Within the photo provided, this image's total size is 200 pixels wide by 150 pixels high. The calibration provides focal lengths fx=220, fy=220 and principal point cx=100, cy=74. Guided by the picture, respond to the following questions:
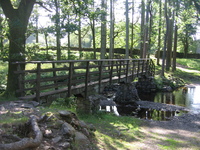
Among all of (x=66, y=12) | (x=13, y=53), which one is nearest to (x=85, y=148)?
(x=13, y=53)

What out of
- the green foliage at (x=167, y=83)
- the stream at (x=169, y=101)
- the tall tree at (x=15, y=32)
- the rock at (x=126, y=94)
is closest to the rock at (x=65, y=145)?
the tall tree at (x=15, y=32)

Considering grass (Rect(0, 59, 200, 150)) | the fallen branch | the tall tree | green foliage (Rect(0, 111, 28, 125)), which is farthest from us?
the tall tree

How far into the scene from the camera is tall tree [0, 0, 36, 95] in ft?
28.2

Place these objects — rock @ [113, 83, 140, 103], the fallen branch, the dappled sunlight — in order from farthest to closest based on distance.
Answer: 1. rock @ [113, 83, 140, 103]
2. the dappled sunlight
3. the fallen branch

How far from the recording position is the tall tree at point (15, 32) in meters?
8.60

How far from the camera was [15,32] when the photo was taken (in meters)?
8.95

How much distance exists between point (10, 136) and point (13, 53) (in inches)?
220

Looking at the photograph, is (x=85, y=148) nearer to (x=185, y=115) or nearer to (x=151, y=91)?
(x=185, y=115)

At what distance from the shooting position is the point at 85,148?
4.99 m

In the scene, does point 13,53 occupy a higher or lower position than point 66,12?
lower

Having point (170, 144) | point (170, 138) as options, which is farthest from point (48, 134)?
point (170, 138)

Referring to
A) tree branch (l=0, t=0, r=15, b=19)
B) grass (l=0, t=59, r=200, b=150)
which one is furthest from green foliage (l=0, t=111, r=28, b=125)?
tree branch (l=0, t=0, r=15, b=19)

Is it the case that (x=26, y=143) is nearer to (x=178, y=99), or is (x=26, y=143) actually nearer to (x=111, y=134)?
(x=111, y=134)

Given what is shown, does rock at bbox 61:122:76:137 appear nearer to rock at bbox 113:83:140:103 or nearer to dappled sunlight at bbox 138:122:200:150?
dappled sunlight at bbox 138:122:200:150
